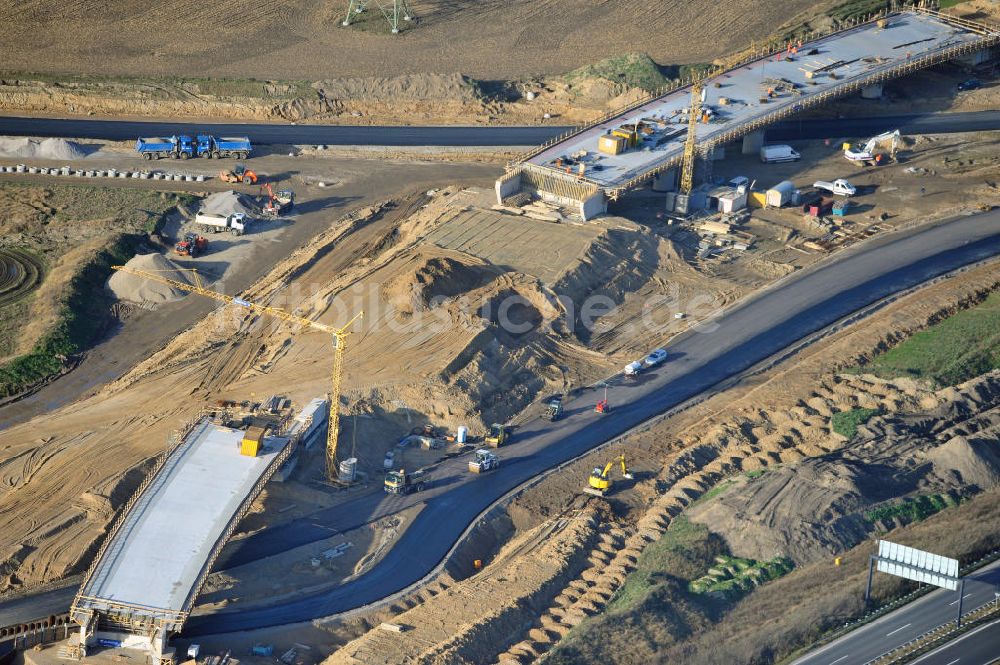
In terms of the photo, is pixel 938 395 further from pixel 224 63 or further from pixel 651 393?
pixel 224 63

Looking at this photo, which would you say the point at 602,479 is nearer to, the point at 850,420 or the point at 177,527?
the point at 850,420

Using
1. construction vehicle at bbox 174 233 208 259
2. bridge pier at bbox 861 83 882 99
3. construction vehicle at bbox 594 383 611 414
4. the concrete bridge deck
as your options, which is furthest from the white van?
the concrete bridge deck

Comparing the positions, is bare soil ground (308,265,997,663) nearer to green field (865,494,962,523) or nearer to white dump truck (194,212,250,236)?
green field (865,494,962,523)

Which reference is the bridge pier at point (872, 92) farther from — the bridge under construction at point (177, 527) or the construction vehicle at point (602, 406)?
the bridge under construction at point (177, 527)

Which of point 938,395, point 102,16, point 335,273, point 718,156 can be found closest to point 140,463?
point 335,273

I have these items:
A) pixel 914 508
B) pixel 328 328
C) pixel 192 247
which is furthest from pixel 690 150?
pixel 914 508
